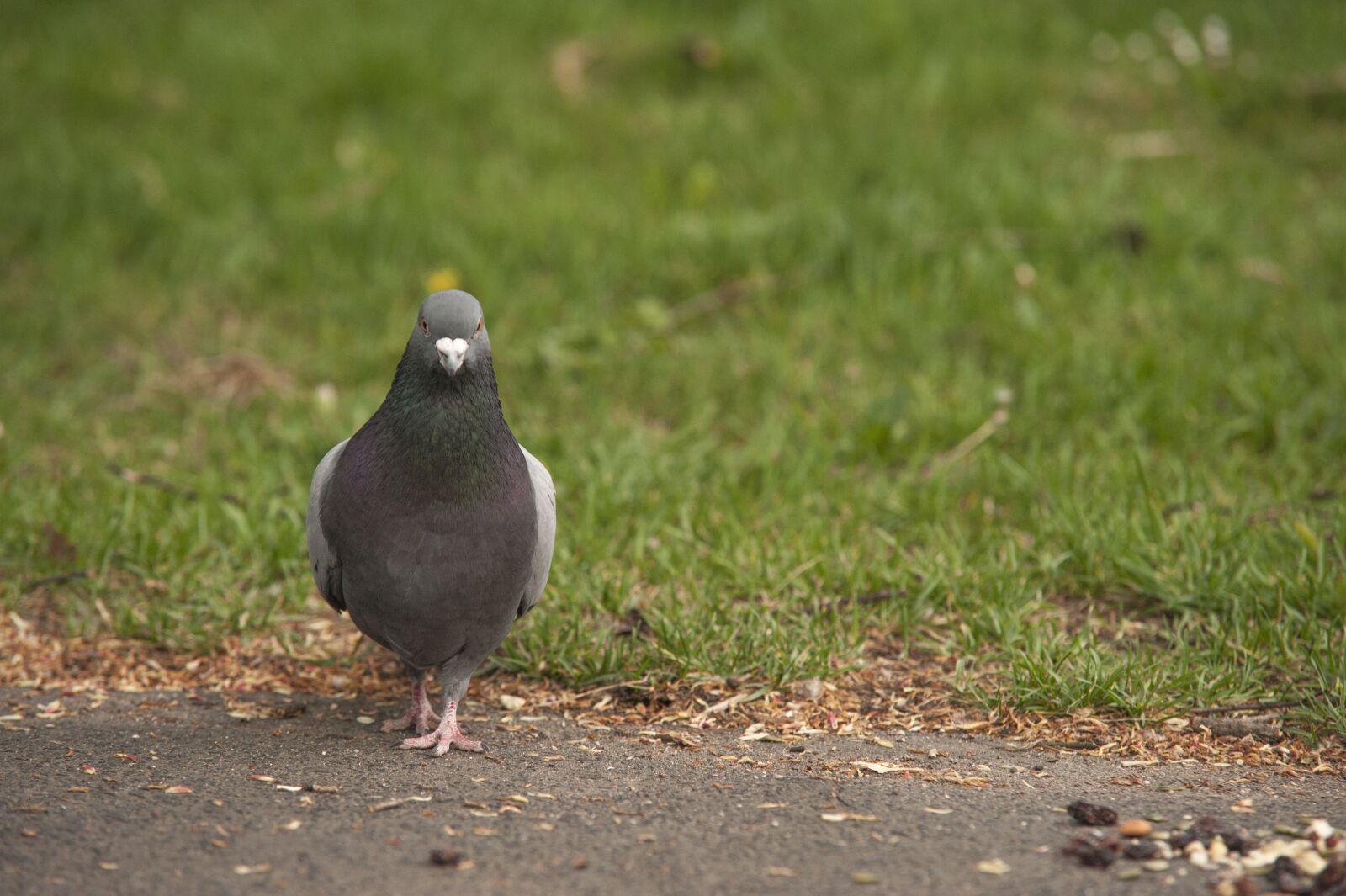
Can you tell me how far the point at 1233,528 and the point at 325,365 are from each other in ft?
11.7

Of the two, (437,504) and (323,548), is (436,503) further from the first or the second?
(323,548)

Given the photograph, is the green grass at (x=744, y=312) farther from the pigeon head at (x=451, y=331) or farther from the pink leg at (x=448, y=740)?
the pigeon head at (x=451, y=331)

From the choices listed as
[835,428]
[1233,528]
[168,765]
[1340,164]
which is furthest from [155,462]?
[1340,164]

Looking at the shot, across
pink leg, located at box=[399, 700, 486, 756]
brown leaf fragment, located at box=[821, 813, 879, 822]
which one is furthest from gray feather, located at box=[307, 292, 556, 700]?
brown leaf fragment, located at box=[821, 813, 879, 822]

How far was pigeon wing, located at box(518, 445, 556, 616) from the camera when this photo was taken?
10.5 ft

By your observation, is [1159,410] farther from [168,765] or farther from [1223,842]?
[168,765]

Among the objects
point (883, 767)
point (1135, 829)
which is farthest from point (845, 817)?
point (1135, 829)

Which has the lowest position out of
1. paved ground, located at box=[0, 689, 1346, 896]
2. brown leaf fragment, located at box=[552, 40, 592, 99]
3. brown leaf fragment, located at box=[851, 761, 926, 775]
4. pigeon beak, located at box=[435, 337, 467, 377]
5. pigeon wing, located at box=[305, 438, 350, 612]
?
paved ground, located at box=[0, 689, 1346, 896]

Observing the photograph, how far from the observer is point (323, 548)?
10.5 ft

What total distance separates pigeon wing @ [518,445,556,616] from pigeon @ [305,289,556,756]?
5 cm

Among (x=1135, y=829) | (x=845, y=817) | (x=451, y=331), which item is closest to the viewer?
(x=1135, y=829)

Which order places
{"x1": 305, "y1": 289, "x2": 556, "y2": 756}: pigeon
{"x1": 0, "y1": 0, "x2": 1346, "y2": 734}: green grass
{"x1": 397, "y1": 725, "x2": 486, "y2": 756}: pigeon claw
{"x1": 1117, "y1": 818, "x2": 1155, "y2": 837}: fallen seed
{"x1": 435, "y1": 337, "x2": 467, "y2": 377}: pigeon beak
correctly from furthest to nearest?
{"x1": 0, "y1": 0, "x2": 1346, "y2": 734}: green grass < {"x1": 397, "y1": 725, "x2": 486, "y2": 756}: pigeon claw < {"x1": 305, "y1": 289, "x2": 556, "y2": 756}: pigeon < {"x1": 435, "y1": 337, "x2": 467, "y2": 377}: pigeon beak < {"x1": 1117, "y1": 818, "x2": 1155, "y2": 837}: fallen seed

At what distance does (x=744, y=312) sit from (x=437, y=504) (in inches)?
119

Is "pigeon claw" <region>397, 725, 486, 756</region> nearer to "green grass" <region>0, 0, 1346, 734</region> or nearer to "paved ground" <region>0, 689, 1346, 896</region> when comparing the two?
"paved ground" <region>0, 689, 1346, 896</region>
